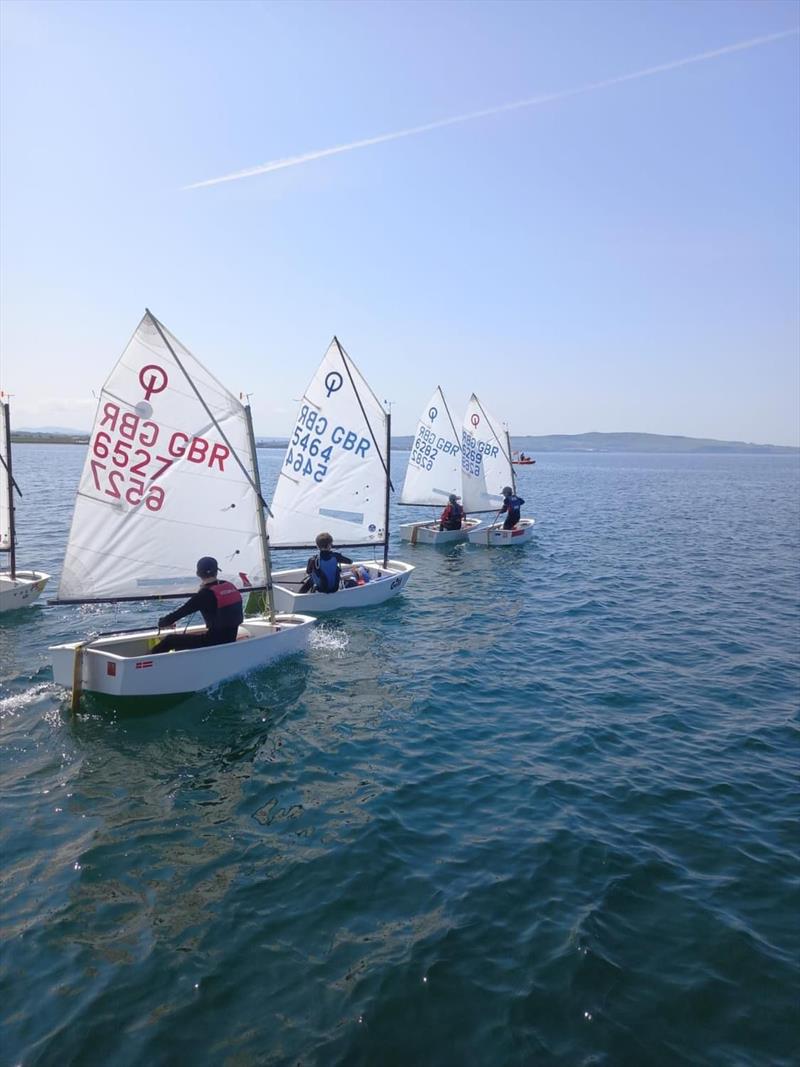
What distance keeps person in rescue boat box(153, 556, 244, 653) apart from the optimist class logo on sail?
2493 millimetres

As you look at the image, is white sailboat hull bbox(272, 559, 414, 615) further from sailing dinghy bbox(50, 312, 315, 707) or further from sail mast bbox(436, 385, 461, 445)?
sail mast bbox(436, 385, 461, 445)

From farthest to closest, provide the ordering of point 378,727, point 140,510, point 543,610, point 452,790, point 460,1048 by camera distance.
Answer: point 543,610 < point 140,510 < point 378,727 < point 452,790 < point 460,1048

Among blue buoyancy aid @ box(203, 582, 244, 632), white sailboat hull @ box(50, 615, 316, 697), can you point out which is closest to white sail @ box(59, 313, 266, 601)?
white sailboat hull @ box(50, 615, 316, 697)

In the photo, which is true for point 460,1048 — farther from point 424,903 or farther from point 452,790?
point 452,790

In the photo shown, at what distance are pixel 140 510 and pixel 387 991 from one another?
1179 cm

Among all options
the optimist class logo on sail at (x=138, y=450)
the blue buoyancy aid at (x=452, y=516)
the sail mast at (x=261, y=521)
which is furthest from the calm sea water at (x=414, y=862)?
the blue buoyancy aid at (x=452, y=516)

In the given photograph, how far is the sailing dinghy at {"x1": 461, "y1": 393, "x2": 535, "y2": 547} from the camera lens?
38.6 meters

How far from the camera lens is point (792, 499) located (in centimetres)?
7488

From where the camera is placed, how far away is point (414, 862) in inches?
363

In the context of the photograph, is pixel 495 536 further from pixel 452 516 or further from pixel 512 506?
pixel 452 516

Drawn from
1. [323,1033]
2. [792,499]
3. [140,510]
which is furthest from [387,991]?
[792,499]

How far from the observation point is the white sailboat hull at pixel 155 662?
13.4 metres

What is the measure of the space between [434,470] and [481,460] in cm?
332

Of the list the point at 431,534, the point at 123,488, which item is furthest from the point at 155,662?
the point at 431,534
